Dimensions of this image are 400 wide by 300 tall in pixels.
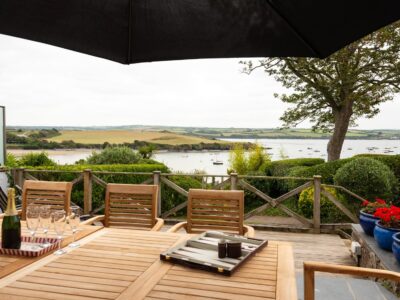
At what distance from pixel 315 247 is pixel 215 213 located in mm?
2392

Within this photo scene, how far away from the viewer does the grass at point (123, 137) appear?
9.23 m

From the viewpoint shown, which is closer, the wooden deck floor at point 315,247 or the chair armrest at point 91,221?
the chair armrest at point 91,221

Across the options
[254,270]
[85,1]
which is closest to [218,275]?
[254,270]

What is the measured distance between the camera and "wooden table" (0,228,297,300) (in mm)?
1588

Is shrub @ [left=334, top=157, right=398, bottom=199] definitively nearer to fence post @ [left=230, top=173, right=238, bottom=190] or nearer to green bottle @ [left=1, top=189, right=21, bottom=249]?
fence post @ [left=230, top=173, right=238, bottom=190]

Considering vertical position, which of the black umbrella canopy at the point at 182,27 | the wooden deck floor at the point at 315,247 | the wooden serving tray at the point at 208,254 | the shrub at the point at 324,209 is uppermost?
the black umbrella canopy at the point at 182,27

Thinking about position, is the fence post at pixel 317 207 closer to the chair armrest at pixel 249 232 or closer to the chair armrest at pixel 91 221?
the chair armrest at pixel 249 232

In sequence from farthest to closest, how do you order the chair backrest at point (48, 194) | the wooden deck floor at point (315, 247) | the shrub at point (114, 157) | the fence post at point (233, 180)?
1. the shrub at point (114, 157)
2. the fence post at point (233, 180)
3. the wooden deck floor at point (315, 247)
4. the chair backrest at point (48, 194)

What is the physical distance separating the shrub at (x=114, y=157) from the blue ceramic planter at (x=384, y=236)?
21.0ft

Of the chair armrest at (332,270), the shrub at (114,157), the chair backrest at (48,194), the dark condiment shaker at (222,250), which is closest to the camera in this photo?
the chair armrest at (332,270)

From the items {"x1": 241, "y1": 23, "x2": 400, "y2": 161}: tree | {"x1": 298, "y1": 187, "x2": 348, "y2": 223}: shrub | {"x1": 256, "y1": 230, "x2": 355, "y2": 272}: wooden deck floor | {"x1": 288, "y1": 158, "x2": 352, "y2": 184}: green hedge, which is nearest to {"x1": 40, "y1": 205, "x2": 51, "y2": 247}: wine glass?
{"x1": 256, "y1": 230, "x2": 355, "y2": 272}: wooden deck floor

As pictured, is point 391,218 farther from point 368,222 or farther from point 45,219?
point 45,219

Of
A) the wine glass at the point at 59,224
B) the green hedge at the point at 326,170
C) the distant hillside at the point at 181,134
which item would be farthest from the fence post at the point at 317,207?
the wine glass at the point at 59,224

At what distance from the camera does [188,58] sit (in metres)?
2.19
